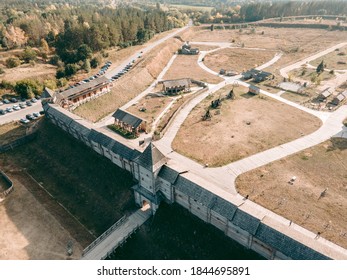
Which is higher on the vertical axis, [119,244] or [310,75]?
[310,75]

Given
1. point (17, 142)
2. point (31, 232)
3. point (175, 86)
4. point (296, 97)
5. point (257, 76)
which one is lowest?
point (31, 232)

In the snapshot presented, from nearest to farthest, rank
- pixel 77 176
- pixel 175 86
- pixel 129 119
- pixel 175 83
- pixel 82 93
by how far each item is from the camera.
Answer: pixel 77 176 → pixel 129 119 → pixel 82 93 → pixel 175 86 → pixel 175 83

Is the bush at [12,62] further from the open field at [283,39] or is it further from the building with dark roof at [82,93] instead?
the open field at [283,39]

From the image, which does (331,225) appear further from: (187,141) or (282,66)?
(282,66)

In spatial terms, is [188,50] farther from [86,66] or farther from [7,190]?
[7,190]

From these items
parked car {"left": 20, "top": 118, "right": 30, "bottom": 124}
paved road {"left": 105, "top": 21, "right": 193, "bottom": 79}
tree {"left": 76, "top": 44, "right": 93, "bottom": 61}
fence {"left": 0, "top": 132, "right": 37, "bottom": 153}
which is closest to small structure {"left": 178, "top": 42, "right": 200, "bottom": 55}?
paved road {"left": 105, "top": 21, "right": 193, "bottom": 79}

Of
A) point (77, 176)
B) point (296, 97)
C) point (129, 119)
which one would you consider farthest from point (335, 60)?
point (77, 176)
